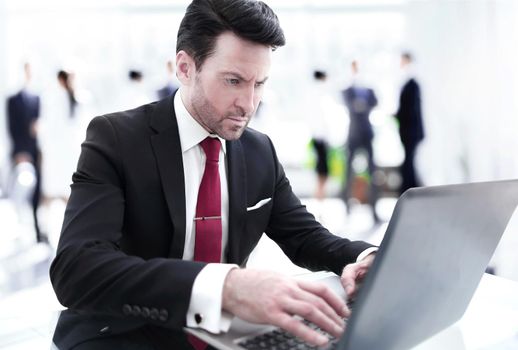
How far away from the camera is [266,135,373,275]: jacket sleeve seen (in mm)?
1029

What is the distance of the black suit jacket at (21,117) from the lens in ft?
13.1

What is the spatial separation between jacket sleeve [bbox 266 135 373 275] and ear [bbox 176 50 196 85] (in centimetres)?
27

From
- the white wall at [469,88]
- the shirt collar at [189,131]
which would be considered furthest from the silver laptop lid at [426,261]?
the white wall at [469,88]

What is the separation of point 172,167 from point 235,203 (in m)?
0.16

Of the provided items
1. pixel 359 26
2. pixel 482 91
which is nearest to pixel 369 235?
pixel 482 91

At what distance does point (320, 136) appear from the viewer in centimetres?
484

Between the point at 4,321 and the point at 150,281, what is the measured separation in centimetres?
42

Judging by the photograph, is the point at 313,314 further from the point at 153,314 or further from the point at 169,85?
the point at 169,85

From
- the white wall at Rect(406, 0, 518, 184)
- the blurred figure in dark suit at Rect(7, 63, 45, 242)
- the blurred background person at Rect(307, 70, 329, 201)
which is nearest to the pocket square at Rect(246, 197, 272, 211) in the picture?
the white wall at Rect(406, 0, 518, 184)

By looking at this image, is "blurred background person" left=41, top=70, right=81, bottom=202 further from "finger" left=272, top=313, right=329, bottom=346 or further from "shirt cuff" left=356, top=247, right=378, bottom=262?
"finger" left=272, top=313, right=329, bottom=346

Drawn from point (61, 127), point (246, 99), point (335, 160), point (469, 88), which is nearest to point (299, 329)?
point (246, 99)

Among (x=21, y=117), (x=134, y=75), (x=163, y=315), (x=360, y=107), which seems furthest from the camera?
→ (x=134, y=75)

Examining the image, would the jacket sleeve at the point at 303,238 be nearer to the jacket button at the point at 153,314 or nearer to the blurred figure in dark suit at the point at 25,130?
the jacket button at the point at 153,314

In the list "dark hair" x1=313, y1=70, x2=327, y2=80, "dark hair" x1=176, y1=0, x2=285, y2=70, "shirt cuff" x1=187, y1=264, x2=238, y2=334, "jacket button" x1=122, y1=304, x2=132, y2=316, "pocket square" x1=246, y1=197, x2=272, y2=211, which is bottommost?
"jacket button" x1=122, y1=304, x2=132, y2=316
